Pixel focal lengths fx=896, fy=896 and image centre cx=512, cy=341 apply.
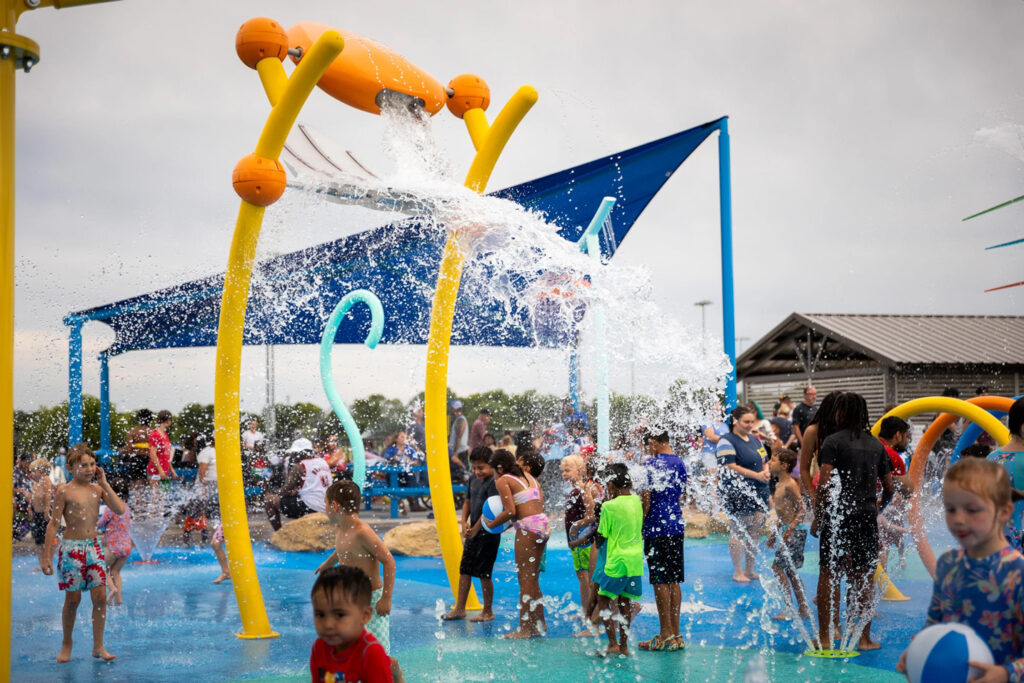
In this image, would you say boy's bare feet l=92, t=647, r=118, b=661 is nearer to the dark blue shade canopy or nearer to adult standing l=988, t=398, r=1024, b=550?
the dark blue shade canopy

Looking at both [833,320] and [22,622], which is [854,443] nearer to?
[22,622]

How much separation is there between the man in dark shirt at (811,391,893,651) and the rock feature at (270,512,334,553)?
811cm

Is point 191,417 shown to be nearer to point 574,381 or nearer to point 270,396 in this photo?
point 270,396

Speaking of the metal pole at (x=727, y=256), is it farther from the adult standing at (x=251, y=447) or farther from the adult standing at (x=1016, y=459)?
the adult standing at (x=251, y=447)

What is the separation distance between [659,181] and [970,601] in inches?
440

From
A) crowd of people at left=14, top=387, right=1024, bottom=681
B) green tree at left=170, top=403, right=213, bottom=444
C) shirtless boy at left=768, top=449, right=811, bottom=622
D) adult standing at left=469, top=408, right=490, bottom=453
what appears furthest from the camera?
green tree at left=170, top=403, right=213, bottom=444

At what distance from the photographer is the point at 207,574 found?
1049 centimetres

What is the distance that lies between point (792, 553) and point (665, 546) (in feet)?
3.83

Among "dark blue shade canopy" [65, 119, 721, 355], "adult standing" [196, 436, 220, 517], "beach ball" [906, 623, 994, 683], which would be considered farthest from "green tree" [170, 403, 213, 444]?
"beach ball" [906, 623, 994, 683]

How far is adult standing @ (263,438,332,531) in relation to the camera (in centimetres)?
1266

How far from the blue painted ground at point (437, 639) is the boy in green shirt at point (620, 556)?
0.24 metres

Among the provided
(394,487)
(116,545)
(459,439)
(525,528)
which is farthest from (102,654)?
(459,439)

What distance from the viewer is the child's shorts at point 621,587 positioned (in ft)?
18.7

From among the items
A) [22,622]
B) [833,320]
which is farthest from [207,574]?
[833,320]
